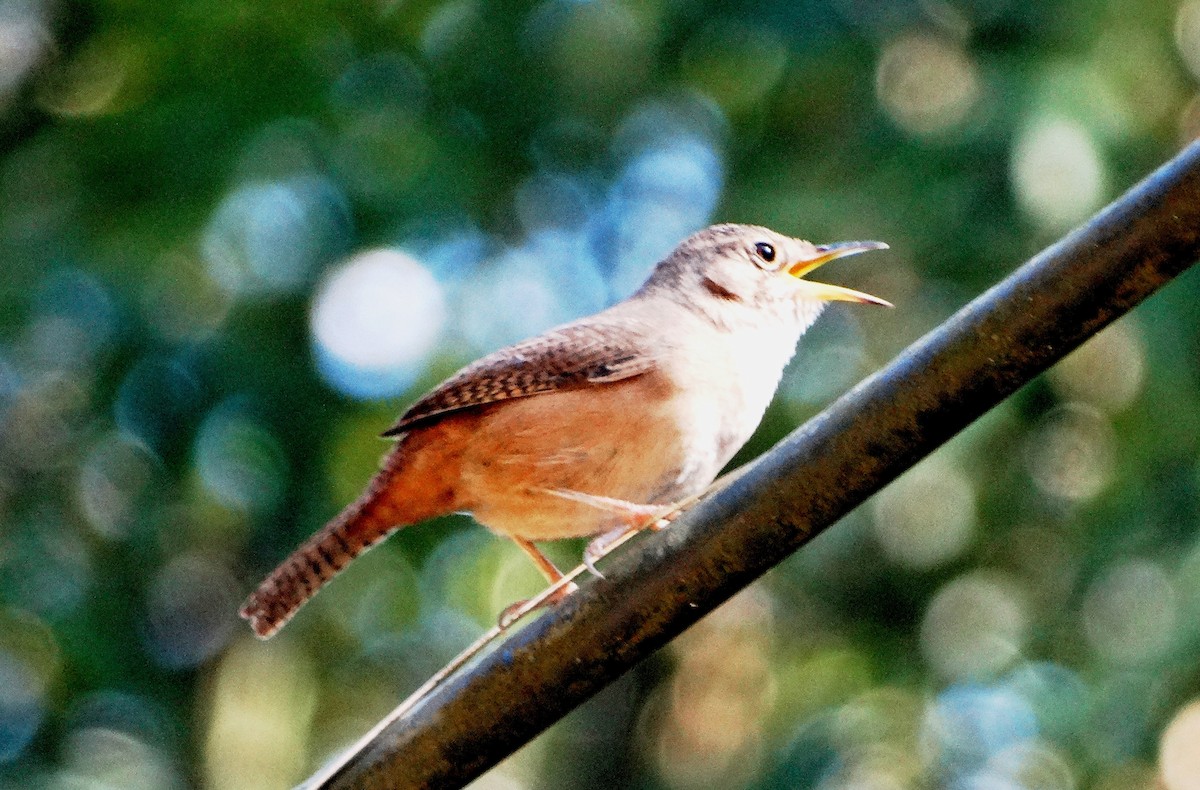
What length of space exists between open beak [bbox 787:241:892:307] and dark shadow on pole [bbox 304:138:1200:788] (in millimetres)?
1319

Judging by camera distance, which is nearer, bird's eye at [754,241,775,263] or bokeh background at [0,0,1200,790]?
bird's eye at [754,241,775,263]

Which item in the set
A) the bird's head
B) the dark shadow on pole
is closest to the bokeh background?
the bird's head

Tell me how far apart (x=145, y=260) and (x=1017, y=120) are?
113 inches

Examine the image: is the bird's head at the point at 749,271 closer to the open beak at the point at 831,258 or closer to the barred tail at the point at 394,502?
the open beak at the point at 831,258

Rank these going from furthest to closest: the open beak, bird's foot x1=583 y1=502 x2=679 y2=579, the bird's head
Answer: the bird's head < the open beak < bird's foot x1=583 y1=502 x2=679 y2=579

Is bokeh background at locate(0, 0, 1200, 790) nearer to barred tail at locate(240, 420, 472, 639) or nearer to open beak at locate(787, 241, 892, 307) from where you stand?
open beak at locate(787, 241, 892, 307)

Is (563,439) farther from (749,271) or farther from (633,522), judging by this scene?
(749,271)

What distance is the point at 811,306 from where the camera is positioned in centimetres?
357

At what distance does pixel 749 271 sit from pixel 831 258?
0.66ft

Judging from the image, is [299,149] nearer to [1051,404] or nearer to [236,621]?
[236,621]

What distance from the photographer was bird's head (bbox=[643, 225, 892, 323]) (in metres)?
3.52

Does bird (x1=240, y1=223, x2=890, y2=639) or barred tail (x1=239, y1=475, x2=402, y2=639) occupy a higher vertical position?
bird (x1=240, y1=223, x2=890, y2=639)

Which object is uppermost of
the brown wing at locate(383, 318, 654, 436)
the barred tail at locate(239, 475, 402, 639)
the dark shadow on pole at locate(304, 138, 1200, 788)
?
the dark shadow on pole at locate(304, 138, 1200, 788)

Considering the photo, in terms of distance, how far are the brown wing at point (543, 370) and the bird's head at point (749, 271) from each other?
36 centimetres
